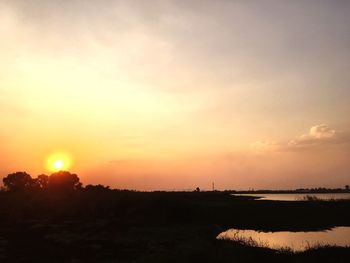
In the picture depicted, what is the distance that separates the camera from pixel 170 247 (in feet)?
106

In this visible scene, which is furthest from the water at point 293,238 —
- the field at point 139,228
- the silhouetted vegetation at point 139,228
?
the field at point 139,228

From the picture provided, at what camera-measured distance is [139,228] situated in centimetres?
4647

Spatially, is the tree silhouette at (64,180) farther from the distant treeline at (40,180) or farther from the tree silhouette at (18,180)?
the tree silhouette at (18,180)

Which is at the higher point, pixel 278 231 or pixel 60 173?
pixel 60 173

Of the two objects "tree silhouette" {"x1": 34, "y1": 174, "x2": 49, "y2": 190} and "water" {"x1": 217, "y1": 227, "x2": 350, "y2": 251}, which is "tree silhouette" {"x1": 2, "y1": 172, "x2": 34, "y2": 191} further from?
"water" {"x1": 217, "y1": 227, "x2": 350, "y2": 251}

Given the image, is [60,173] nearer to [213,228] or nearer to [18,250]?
[213,228]

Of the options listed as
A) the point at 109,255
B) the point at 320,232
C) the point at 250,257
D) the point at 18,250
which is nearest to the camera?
the point at 250,257

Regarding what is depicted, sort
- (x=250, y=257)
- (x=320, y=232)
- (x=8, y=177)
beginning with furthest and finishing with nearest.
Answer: (x=8, y=177) → (x=320, y=232) → (x=250, y=257)

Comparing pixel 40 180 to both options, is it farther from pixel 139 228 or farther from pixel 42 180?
pixel 139 228

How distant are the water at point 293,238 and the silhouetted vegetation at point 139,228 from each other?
2.45 metres

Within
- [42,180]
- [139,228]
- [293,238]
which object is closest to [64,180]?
[42,180]

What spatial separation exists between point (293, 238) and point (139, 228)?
17.1m

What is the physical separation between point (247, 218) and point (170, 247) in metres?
27.2

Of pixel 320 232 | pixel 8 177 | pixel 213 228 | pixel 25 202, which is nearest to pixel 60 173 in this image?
pixel 8 177
